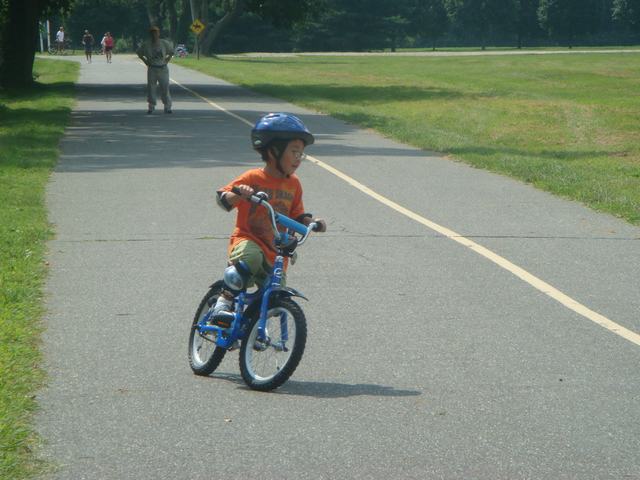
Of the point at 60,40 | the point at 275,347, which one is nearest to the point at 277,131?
the point at 275,347

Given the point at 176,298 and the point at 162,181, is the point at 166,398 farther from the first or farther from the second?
the point at 162,181

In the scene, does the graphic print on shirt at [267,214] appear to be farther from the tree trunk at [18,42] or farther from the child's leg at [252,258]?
the tree trunk at [18,42]

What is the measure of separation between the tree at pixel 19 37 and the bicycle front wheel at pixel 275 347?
33.0 metres

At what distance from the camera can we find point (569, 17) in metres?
129

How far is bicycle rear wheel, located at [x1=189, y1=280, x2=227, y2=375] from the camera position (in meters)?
6.92

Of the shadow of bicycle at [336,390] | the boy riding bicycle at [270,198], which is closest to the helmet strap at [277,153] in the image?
the boy riding bicycle at [270,198]

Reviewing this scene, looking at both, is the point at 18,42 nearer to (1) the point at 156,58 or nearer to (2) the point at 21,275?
(1) the point at 156,58

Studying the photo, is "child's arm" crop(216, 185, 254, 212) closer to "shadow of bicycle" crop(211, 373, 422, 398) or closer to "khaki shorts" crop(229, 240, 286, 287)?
"khaki shorts" crop(229, 240, 286, 287)

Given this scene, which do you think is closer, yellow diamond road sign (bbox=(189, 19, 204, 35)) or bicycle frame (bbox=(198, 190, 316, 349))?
bicycle frame (bbox=(198, 190, 316, 349))

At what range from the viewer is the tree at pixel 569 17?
128875 mm

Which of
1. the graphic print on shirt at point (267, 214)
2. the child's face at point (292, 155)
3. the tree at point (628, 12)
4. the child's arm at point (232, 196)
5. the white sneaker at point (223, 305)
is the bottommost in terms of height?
the tree at point (628, 12)

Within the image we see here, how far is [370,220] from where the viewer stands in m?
13.3

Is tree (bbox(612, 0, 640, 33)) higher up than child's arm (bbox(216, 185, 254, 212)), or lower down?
lower down

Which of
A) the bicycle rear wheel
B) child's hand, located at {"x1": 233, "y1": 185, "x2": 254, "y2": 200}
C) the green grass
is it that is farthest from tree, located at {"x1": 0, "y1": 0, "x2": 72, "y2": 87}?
child's hand, located at {"x1": 233, "y1": 185, "x2": 254, "y2": 200}
